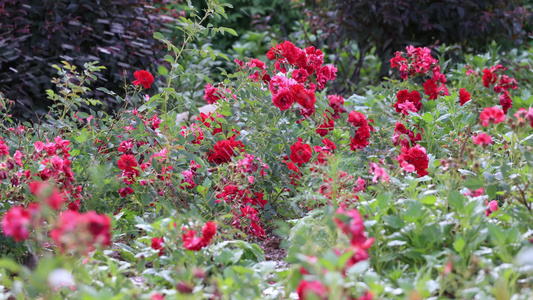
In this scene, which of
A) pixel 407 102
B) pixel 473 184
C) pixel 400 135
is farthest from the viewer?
pixel 407 102

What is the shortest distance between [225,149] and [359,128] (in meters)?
0.64

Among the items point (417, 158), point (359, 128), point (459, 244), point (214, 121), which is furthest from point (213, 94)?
point (459, 244)

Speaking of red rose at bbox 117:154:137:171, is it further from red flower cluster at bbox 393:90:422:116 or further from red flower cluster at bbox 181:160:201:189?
red flower cluster at bbox 393:90:422:116

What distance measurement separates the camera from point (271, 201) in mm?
2900

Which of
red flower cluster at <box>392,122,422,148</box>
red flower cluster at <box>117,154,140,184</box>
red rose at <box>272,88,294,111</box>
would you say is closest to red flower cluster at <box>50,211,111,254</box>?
red flower cluster at <box>117,154,140,184</box>

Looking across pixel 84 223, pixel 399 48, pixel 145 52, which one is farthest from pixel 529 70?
pixel 84 223

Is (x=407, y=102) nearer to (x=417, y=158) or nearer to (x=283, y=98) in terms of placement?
(x=417, y=158)

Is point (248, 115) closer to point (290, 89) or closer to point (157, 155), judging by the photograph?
point (290, 89)

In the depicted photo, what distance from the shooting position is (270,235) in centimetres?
283

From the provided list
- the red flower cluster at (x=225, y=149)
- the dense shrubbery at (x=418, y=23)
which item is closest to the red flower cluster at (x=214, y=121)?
the red flower cluster at (x=225, y=149)

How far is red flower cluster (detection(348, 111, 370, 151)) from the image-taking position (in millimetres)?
2684

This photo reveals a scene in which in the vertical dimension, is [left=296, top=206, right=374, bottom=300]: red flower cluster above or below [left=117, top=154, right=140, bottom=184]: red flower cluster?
above

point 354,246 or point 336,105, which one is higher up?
point 354,246

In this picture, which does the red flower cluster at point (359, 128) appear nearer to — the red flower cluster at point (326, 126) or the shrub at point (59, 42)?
the red flower cluster at point (326, 126)
